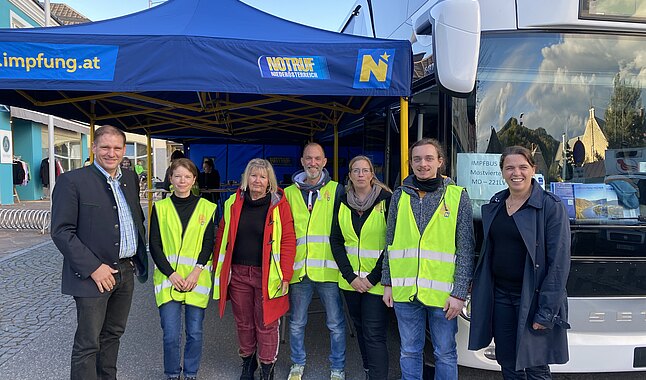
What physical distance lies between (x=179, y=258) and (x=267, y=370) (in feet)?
3.33

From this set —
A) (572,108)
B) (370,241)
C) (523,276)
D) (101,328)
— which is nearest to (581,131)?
(572,108)

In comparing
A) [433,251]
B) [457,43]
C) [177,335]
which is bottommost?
[177,335]

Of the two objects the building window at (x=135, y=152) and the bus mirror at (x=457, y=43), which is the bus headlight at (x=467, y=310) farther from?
the building window at (x=135, y=152)

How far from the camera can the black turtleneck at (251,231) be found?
3059mm

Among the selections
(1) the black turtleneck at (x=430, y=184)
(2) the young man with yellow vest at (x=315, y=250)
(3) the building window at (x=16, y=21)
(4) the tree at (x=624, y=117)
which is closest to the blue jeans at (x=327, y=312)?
(2) the young man with yellow vest at (x=315, y=250)

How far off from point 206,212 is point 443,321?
5.66 ft

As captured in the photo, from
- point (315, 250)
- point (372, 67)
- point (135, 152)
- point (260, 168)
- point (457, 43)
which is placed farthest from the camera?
point (135, 152)

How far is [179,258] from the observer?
3064 mm

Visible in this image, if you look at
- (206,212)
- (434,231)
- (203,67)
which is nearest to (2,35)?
(203,67)

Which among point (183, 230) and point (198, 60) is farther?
point (198, 60)

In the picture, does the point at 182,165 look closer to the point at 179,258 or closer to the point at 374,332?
the point at 179,258

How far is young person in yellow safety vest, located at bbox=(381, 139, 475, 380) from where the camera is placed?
2611 millimetres

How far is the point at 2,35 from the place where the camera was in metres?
3.07

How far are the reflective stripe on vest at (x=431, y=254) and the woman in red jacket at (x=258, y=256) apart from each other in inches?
33.0
